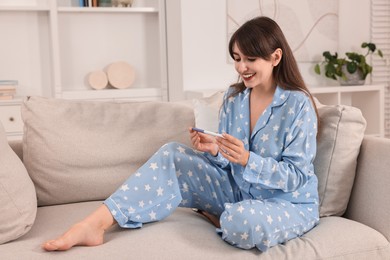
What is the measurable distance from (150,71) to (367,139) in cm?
255

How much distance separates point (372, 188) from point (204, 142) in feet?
1.91

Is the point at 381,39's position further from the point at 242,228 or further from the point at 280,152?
the point at 242,228

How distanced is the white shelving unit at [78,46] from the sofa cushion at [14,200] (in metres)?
2.21

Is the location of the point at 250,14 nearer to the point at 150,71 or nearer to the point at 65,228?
the point at 150,71

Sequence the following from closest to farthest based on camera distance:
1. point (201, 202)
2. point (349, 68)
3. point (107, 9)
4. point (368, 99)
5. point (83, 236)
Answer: point (83, 236)
point (201, 202)
point (107, 9)
point (349, 68)
point (368, 99)

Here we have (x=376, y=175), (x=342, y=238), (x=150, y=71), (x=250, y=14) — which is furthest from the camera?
(x=150, y=71)

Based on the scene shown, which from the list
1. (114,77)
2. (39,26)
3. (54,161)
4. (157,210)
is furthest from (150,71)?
(157,210)

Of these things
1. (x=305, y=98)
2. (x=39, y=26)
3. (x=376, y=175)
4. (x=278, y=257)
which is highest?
(x=39, y=26)

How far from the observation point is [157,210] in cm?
191

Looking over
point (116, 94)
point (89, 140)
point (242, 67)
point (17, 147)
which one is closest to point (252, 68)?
point (242, 67)

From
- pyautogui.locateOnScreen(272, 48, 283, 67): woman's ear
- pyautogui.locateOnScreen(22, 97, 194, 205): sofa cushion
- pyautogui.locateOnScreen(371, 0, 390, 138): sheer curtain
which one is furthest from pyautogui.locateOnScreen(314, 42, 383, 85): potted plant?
pyautogui.locateOnScreen(272, 48, 283, 67): woman's ear

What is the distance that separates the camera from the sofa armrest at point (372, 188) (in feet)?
6.32

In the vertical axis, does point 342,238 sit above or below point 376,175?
below

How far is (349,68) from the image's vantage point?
421 cm
